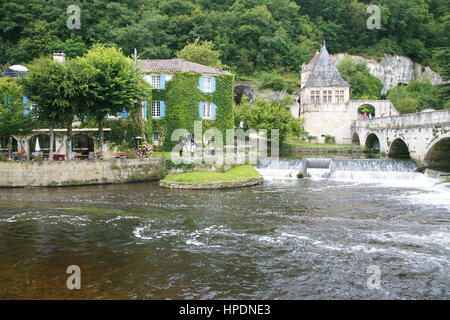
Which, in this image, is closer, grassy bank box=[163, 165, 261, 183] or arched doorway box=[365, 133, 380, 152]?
grassy bank box=[163, 165, 261, 183]

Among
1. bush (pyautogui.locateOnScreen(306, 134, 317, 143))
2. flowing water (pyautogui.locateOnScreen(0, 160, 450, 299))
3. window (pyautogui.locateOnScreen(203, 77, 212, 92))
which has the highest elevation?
window (pyautogui.locateOnScreen(203, 77, 212, 92))

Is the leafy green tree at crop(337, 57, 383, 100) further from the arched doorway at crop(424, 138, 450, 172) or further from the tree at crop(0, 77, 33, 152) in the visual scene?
the tree at crop(0, 77, 33, 152)

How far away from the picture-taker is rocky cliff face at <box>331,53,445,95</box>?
8225cm

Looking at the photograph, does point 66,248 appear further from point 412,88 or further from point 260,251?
point 412,88

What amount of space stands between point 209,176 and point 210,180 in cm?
87

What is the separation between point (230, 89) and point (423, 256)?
34.3 meters

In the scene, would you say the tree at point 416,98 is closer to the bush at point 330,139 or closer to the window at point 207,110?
the bush at point 330,139

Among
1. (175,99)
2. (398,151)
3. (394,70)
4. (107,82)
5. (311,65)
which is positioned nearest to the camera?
(107,82)

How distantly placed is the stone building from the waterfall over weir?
71.7ft

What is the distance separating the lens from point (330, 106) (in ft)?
195

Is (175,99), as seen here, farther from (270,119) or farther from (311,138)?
(311,138)

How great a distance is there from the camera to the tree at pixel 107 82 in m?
31.0

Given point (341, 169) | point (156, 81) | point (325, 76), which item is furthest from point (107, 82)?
point (325, 76)

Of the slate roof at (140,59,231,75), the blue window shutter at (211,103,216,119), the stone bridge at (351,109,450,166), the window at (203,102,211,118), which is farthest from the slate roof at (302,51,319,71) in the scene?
the window at (203,102,211,118)
